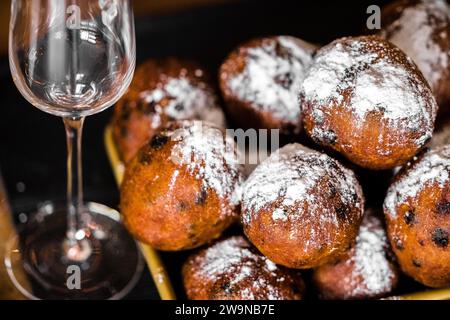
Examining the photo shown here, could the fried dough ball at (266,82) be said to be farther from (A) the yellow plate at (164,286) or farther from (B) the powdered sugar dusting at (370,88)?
(A) the yellow plate at (164,286)

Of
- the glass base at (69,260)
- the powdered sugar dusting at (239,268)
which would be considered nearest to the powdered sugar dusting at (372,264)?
the powdered sugar dusting at (239,268)

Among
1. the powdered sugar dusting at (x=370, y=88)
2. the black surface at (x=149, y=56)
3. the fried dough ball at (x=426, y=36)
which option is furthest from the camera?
the black surface at (x=149, y=56)

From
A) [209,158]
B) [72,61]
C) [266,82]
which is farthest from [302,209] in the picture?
[72,61]

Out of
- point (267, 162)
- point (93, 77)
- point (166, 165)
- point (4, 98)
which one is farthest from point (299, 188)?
point (4, 98)

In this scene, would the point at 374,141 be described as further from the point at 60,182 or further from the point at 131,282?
the point at 60,182

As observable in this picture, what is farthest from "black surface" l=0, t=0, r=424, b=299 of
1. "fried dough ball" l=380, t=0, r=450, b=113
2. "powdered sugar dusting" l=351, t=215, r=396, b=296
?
"powdered sugar dusting" l=351, t=215, r=396, b=296

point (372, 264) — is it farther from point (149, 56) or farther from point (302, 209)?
point (149, 56)

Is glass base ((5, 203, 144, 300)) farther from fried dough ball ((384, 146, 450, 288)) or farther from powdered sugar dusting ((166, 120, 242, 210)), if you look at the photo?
fried dough ball ((384, 146, 450, 288))
